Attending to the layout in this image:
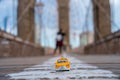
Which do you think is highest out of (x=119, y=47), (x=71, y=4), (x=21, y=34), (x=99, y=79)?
(x=71, y=4)

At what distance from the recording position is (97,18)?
21.8 meters

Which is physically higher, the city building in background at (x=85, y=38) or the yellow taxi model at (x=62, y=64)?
the city building in background at (x=85, y=38)

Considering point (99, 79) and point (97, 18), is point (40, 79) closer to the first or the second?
point (99, 79)

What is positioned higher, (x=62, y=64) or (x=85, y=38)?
(x=85, y=38)

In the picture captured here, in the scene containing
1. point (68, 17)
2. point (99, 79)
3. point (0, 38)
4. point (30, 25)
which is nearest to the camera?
point (99, 79)

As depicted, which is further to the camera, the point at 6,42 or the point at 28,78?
the point at 6,42

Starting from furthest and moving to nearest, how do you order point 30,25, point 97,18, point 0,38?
point 30,25 < point 97,18 < point 0,38

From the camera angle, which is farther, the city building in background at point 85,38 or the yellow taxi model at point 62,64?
the city building in background at point 85,38

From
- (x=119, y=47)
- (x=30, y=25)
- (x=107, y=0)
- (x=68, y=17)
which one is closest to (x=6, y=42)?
(x=119, y=47)

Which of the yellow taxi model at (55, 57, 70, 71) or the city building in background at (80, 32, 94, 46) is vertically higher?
the city building in background at (80, 32, 94, 46)

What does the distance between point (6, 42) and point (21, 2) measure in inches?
472

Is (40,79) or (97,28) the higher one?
(97,28)

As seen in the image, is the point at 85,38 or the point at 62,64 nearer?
the point at 62,64

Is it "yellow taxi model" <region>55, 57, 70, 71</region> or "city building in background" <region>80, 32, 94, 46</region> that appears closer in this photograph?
"yellow taxi model" <region>55, 57, 70, 71</region>
